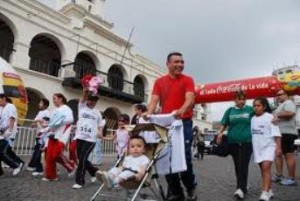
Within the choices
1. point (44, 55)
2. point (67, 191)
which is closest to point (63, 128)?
point (67, 191)

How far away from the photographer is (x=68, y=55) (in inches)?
938

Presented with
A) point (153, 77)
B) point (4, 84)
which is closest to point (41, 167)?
point (4, 84)

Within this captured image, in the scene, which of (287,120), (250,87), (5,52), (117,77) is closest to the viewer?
(287,120)

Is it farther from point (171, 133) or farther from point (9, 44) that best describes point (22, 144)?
point (9, 44)

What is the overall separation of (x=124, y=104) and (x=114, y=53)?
4060 mm

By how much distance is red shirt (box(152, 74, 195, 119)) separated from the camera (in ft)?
16.2

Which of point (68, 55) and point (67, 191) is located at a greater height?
point (68, 55)

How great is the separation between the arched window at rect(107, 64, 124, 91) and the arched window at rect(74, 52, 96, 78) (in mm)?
1556

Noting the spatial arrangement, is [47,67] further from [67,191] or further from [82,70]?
[67,191]

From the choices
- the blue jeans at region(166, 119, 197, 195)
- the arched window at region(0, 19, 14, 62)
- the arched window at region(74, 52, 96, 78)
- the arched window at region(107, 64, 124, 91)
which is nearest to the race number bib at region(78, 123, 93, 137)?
the blue jeans at region(166, 119, 197, 195)

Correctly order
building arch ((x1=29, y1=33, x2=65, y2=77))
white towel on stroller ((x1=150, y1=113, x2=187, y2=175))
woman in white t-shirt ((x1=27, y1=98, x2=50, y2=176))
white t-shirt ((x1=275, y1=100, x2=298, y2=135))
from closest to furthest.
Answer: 1. white towel on stroller ((x1=150, y1=113, x2=187, y2=175))
2. white t-shirt ((x1=275, y1=100, x2=298, y2=135))
3. woman in white t-shirt ((x1=27, y1=98, x2=50, y2=176))
4. building arch ((x1=29, y1=33, x2=65, y2=77))

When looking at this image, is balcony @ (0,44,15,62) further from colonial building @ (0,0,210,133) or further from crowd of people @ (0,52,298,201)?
crowd of people @ (0,52,298,201)

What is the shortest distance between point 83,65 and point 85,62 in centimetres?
282

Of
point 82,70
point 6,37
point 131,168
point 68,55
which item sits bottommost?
point 131,168
